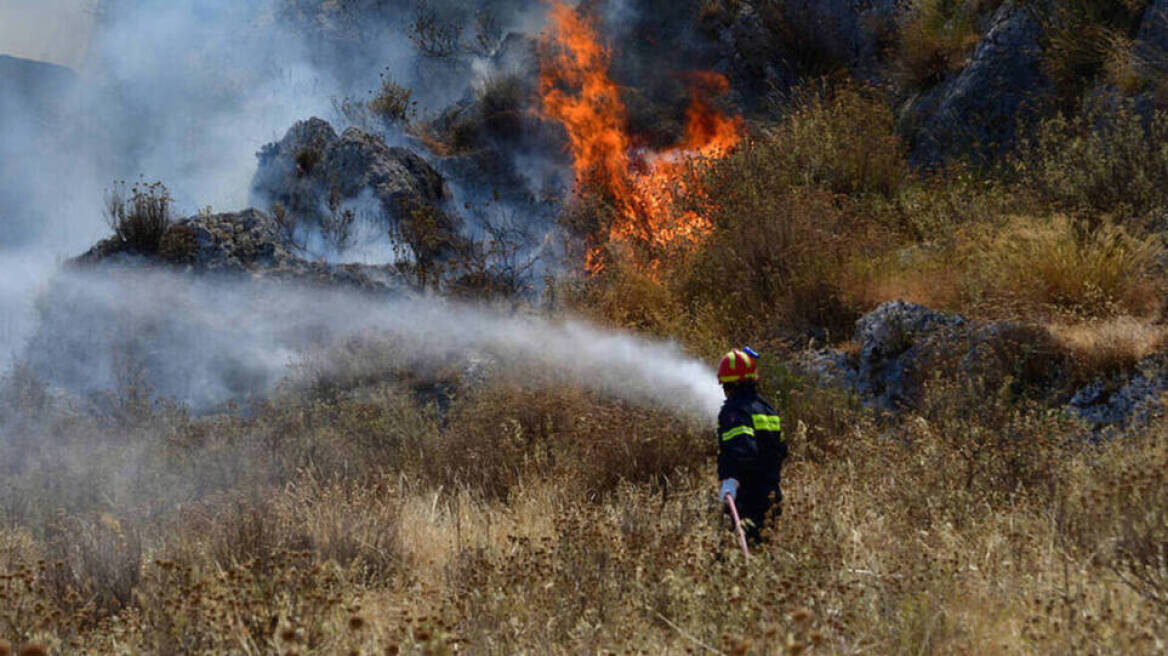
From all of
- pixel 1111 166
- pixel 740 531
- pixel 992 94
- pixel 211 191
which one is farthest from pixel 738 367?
pixel 211 191

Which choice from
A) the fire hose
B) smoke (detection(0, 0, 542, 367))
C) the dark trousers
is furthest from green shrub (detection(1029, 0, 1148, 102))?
smoke (detection(0, 0, 542, 367))

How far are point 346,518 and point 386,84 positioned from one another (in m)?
12.7

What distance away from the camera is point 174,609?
3.04 m

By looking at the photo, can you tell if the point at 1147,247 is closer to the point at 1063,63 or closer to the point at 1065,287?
the point at 1065,287

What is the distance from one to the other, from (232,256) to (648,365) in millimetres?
5066

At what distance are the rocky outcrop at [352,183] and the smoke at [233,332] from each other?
5.37ft

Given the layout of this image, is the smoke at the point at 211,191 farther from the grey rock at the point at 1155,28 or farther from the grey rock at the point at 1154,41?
the grey rock at the point at 1155,28

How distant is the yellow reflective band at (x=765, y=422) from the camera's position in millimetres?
4234

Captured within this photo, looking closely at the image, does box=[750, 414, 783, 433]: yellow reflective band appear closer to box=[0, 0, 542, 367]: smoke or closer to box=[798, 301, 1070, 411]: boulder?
box=[798, 301, 1070, 411]: boulder

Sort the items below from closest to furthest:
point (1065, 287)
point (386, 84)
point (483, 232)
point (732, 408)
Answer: point (732, 408), point (1065, 287), point (483, 232), point (386, 84)

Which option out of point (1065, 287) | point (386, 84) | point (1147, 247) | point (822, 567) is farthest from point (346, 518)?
point (386, 84)

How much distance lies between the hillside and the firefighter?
0.58ft

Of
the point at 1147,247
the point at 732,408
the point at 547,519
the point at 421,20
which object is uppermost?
the point at 421,20

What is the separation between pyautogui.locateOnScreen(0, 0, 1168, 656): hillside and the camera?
10.6ft
